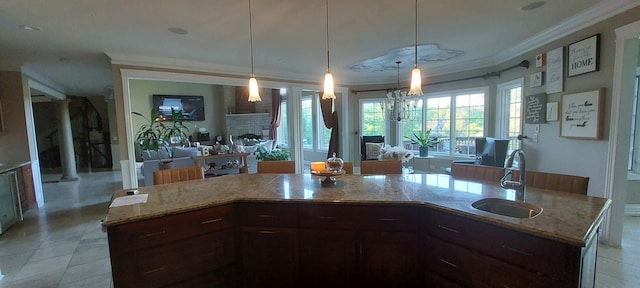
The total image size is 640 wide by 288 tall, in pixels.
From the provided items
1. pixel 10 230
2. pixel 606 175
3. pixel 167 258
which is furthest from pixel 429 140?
pixel 10 230

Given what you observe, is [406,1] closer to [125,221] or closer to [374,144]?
[125,221]

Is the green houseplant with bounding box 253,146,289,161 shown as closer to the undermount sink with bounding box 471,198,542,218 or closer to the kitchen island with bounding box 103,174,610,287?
the kitchen island with bounding box 103,174,610,287

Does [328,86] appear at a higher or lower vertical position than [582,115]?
higher

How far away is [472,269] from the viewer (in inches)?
60.1

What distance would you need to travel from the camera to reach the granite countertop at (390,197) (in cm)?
137

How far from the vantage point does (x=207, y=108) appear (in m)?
10.2

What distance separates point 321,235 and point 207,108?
9.48 m

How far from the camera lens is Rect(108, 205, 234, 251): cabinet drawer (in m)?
1.58

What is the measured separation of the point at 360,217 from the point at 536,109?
3.47 m

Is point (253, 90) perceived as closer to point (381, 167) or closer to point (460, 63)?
point (381, 167)

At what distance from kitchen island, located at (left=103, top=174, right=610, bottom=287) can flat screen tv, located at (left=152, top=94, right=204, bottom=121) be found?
8.24 meters

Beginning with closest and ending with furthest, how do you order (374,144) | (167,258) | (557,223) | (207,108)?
(557,223) < (167,258) < (374,144) < (207,108)

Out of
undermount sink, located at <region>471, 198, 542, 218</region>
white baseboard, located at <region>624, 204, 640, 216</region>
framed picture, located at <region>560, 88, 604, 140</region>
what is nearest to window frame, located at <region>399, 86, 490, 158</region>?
framed picture, located at <region>560, 88, 604, 140</region>

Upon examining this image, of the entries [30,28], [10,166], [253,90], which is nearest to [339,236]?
[253,90]
